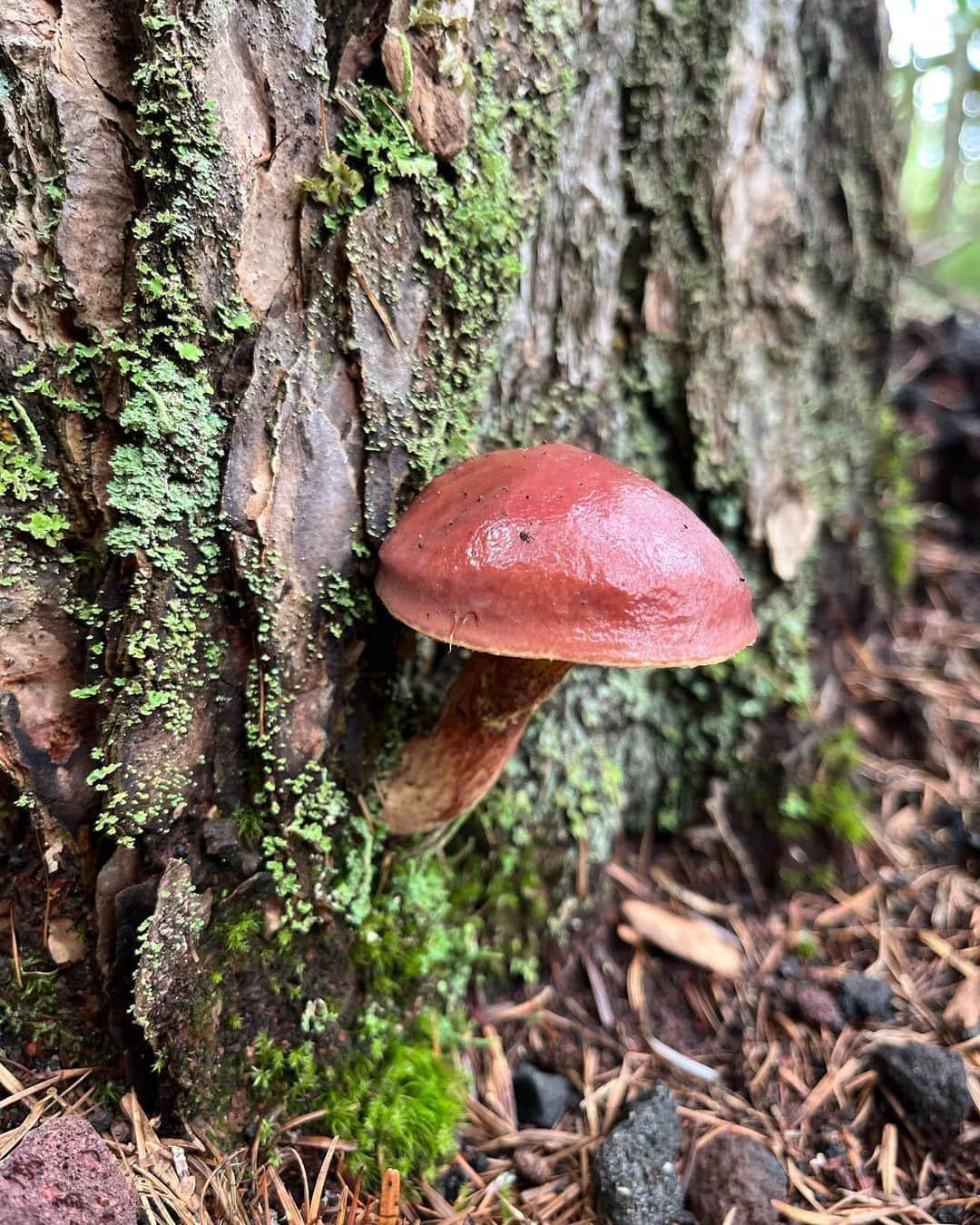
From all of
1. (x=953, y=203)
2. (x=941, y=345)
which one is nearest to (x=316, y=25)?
(x=941, y=345)

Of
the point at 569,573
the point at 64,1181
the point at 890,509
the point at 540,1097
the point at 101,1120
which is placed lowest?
the point at 540,1097

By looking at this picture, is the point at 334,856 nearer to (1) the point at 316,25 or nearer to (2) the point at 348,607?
(2) the point at 348,607

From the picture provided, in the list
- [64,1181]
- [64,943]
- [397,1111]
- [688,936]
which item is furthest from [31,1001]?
[688,936]

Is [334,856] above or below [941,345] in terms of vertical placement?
below

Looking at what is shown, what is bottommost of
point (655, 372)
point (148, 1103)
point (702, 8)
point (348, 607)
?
point (148, 1103)

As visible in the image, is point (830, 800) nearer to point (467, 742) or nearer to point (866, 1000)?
point (866, 1000)

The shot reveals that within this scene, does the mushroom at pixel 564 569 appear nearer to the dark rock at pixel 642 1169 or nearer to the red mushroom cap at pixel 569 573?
the red mushroom cap at pixel 569 573

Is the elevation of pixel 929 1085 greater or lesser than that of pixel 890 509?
lesser
